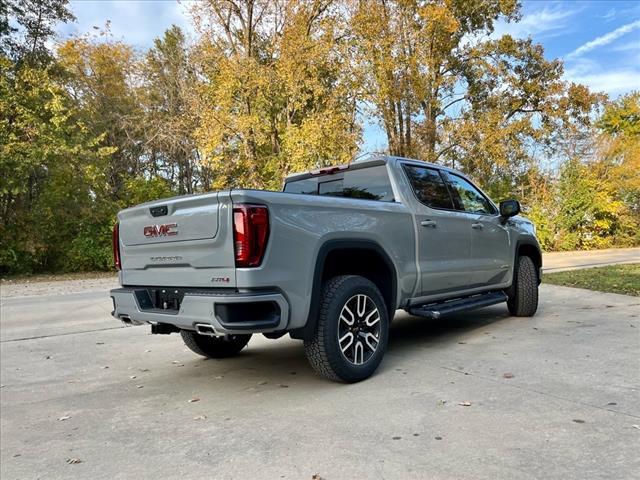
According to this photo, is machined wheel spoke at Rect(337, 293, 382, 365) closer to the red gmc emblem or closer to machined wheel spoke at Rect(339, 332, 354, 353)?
machined wheel spoke at Rect(339, 332, 354, 353)

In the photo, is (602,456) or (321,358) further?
(321,358)

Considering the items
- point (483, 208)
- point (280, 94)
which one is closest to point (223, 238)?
point (483, 208)

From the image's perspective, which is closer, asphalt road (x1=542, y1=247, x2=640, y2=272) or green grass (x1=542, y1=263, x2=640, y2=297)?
green grass (x1=542, y1=263, x2=640, y2=297)

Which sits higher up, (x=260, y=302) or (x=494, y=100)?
(x=494, y=100)

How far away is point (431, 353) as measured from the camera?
5.09m

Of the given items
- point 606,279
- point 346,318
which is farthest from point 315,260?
point 606,279

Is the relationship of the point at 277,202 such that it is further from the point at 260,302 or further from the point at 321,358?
the point at 321,358

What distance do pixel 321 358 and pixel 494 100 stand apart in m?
22.5

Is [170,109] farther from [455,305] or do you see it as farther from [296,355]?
[455,305]

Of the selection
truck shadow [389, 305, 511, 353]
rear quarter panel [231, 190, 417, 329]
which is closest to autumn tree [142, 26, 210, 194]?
truck shadow [389, 305, 511, 353]

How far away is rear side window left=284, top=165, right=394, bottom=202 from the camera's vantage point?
16.4 feet

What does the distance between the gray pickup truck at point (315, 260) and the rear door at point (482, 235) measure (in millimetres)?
24

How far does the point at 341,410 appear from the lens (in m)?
3.55

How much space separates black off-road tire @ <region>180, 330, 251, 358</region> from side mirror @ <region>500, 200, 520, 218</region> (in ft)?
11.3
